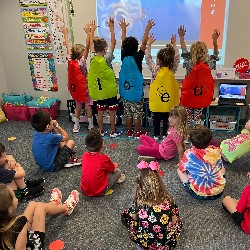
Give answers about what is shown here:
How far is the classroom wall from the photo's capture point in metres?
3.51

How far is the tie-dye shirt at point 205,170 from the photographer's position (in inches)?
97.4

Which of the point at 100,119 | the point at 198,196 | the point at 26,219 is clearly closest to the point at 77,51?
the point at 100,119

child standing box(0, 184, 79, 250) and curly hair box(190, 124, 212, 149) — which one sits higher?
curly hair box(190, 124, 212, 149)

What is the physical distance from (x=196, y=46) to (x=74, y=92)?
60.1 inches

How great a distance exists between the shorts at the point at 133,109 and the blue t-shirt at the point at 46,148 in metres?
1.00

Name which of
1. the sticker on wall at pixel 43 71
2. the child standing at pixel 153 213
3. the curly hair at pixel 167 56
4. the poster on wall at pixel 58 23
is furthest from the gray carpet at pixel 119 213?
the poster on wall at pixel 58 23

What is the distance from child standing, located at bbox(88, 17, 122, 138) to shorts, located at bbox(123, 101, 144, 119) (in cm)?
13

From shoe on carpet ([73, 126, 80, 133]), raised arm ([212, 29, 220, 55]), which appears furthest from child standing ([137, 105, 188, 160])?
shoe on carpet ([73, 126, 80, 133])

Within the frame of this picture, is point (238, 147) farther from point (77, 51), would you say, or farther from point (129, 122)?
point (77, 51)

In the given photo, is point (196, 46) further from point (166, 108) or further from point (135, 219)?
point (135, 219)

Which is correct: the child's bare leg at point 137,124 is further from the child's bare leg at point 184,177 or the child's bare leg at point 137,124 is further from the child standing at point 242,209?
the child standing at point 242,209

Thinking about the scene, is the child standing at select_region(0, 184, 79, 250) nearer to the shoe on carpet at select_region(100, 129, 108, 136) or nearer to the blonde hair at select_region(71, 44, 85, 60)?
the shoe on carpet at select_region(100, 129, 108, 136)

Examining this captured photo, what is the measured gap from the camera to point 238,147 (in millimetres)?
2971

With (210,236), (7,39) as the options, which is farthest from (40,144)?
(7,39)
